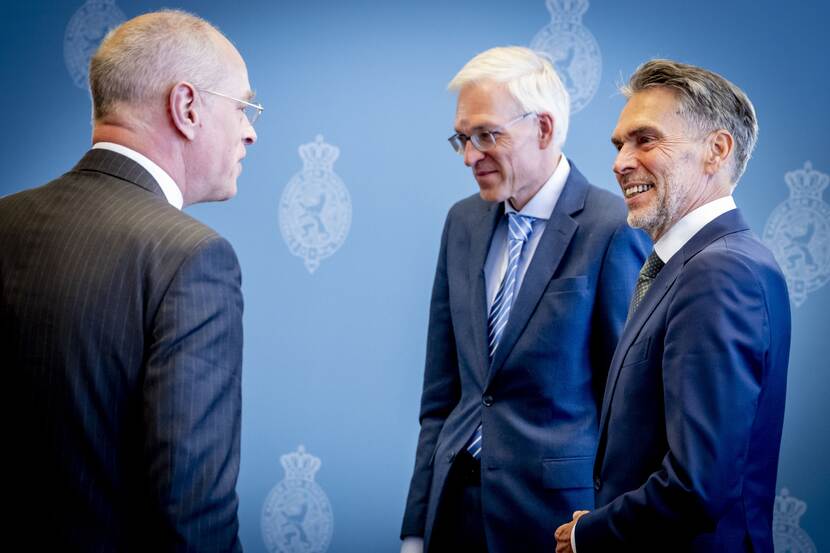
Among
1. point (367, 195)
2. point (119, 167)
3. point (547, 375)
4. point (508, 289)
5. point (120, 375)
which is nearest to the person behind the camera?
point (120, 375)

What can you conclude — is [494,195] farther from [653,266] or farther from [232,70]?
[232,70]

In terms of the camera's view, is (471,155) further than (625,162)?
Yes

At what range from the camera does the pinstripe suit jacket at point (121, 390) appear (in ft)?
3.93

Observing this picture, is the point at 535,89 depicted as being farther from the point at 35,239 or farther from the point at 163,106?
the point at 35,239

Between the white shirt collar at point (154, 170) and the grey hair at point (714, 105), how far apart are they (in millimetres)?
896

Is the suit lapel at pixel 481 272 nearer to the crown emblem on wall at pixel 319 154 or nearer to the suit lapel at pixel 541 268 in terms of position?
the suit lapel at pixel 541 268

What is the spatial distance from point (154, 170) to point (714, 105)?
0.97 meters

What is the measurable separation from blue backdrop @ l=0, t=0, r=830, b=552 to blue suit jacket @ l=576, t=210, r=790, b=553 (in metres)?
1.36

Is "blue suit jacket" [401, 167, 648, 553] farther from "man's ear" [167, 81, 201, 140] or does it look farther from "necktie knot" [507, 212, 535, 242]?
"man's ear" [167, 81, 201, 140]

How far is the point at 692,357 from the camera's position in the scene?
51.6 inches

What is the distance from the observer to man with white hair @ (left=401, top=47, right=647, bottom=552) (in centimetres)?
188

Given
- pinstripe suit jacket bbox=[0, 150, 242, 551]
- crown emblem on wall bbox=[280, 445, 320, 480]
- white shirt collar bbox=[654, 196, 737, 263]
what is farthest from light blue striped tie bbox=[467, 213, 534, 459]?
crown emblem on wall bbox=[280, 445, 320, 480]

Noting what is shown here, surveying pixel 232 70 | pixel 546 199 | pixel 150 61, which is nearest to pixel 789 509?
pixel 546 199

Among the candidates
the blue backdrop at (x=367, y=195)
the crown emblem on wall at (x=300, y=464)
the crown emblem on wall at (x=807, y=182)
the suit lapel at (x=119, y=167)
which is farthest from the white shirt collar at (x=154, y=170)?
the crown emblem on wall at (x=807, y=182)
